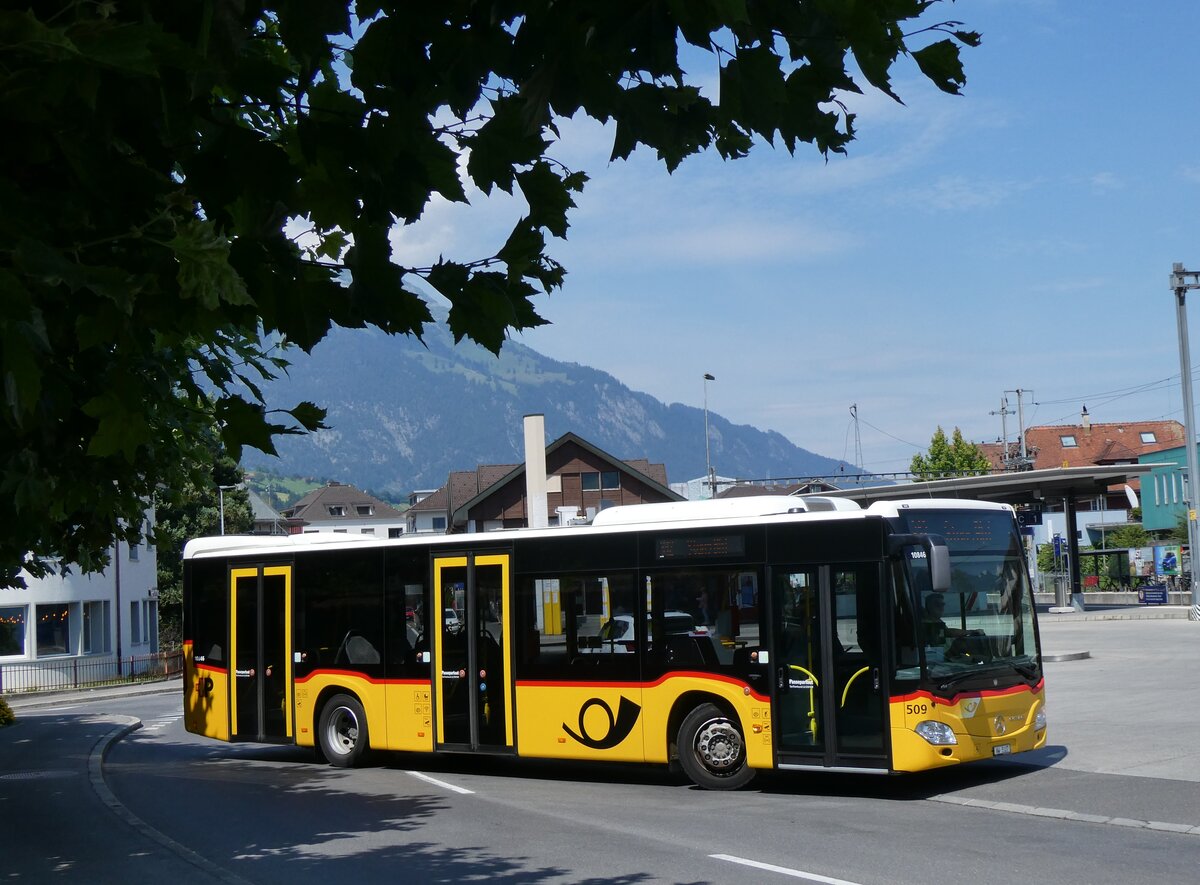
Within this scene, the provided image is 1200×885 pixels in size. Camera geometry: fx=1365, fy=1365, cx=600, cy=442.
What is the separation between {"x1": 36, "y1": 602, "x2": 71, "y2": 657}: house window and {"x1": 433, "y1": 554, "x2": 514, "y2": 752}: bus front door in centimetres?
3504

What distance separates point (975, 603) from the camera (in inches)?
535

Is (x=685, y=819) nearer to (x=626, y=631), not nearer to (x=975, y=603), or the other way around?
(x=626, y=631)

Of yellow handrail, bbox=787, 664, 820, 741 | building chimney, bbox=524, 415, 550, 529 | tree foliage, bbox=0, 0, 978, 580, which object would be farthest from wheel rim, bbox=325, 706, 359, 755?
tree foliage, bbox=0, 0, 978, 580

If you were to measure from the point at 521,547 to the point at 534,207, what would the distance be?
12261mm

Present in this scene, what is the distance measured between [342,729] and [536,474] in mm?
14385

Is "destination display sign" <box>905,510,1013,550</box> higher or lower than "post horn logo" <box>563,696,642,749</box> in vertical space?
higher

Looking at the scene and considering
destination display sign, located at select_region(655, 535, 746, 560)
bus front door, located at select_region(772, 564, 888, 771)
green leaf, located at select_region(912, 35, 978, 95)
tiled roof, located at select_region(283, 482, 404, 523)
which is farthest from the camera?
tiled roof, located at select_region(283, 482, 404, 523)

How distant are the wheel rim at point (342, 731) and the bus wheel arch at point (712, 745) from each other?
5262 mm

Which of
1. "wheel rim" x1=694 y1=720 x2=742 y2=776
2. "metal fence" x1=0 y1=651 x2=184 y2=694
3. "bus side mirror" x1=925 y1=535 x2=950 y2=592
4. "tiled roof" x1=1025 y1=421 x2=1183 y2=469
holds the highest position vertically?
"tiled roof" x1=1025 y1=421 x2=1183 y2=469

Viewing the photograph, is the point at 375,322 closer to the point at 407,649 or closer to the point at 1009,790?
the point at 1009,790

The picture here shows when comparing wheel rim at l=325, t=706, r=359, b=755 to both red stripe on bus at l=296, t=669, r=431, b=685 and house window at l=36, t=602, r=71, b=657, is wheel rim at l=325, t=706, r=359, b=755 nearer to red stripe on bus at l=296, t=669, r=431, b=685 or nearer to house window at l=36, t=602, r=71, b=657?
red stripe on bus at l=296, t=669, r=431, b=685

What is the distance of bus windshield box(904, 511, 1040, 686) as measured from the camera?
13031 mm

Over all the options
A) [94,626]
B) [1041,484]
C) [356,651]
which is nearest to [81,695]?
[94,626]

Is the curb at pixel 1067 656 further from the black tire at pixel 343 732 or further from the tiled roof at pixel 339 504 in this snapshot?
the tiled roof at pixel 339 504
